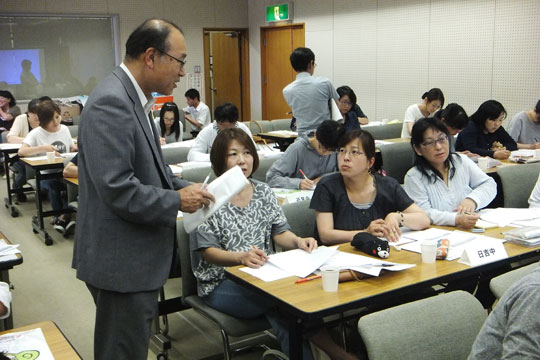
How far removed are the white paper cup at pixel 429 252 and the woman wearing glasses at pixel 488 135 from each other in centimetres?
309

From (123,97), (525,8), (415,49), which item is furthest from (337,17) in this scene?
(123,97)

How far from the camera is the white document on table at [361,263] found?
2.39 m

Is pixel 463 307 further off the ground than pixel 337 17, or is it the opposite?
pixel 337 17

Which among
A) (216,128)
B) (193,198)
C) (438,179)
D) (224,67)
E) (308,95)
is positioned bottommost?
(438,179)

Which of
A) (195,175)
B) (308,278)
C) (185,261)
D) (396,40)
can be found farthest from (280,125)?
(308,278)

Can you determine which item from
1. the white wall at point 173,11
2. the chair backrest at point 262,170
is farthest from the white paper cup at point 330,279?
the white wall at point 173,11

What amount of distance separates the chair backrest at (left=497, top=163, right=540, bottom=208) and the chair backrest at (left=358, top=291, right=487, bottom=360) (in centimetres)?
229

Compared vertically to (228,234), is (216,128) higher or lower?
higher

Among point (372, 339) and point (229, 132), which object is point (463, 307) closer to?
point (372, 339)

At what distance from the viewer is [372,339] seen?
5.84ft

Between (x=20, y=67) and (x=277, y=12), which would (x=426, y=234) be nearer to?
(x=20, y=67)

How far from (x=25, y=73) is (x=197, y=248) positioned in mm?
8549

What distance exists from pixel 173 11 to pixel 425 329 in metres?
10.5

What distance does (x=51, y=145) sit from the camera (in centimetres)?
623
